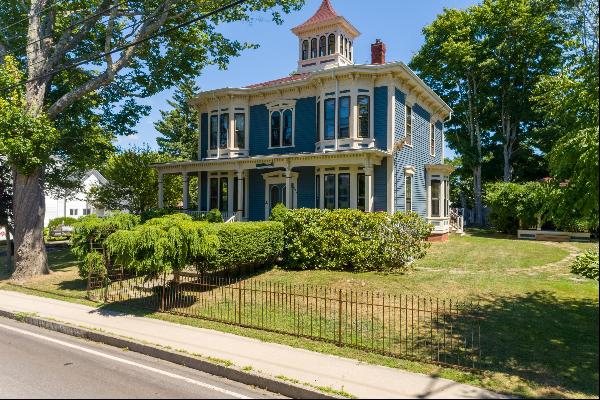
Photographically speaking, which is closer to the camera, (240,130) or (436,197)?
(240,130)

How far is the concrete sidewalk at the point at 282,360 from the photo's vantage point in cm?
588

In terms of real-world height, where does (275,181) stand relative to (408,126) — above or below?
below

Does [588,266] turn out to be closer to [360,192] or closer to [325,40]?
[360,192]

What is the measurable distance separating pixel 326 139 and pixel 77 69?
13.2 meters

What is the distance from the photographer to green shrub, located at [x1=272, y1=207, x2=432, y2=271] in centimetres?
1387

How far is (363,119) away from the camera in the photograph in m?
20.3

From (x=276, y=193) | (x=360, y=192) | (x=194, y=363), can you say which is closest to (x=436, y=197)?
(x=360, y=192)

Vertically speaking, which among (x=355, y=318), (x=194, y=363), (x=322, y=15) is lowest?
(x=194, y=363)

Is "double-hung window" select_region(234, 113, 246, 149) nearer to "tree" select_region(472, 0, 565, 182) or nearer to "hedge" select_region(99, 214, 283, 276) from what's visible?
"hedge" select_region(99, 214, 283, 276)

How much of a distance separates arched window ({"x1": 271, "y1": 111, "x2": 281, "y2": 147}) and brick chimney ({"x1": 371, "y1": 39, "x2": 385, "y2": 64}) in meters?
6.00

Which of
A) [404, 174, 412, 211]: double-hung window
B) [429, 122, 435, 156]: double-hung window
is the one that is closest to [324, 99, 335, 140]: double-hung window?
[404, 174, 412, 211]: double-hung window

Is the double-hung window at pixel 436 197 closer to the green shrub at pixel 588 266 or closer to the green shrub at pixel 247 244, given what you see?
the green shrub at pixel 247 244

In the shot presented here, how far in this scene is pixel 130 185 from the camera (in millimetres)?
29156

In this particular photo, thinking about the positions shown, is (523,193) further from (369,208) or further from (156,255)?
(156,255)
